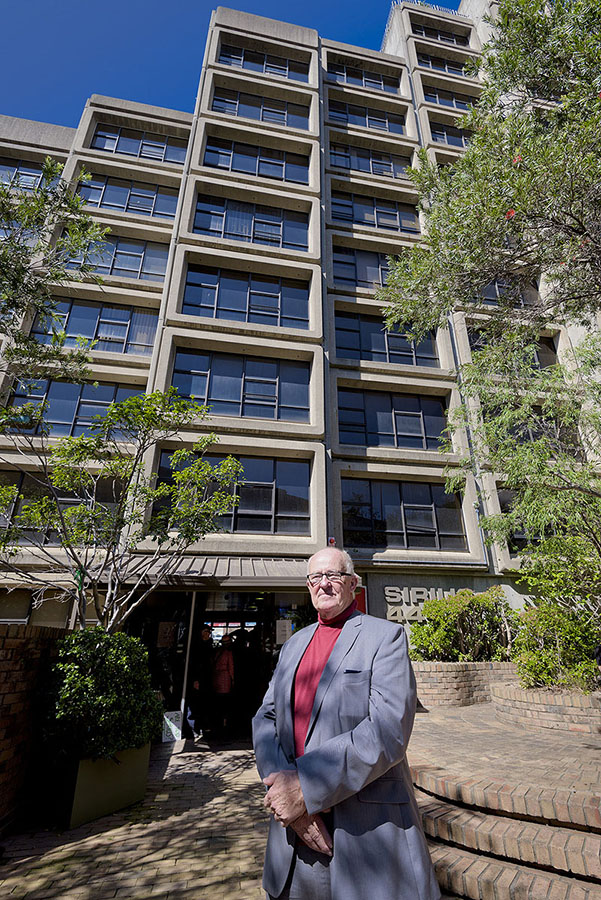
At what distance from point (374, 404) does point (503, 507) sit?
17.9 feet

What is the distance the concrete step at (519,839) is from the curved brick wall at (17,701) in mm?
4393

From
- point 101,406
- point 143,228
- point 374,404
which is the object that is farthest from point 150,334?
point 374,404

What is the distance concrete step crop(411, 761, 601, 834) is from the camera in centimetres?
311

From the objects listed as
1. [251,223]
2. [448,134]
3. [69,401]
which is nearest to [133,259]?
[251,223]

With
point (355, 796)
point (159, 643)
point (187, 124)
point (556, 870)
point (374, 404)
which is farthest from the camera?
point (187, 124)

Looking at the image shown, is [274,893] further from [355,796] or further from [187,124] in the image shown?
[187,124]

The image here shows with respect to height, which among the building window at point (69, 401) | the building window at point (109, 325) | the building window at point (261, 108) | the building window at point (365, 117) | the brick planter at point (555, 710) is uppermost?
the building window at point (365, 117)

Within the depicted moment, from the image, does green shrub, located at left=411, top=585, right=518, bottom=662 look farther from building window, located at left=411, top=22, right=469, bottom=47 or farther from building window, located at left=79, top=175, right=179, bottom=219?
building window, located at left=411, top=22, right=469, bottom=47

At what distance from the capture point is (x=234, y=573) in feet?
32.8

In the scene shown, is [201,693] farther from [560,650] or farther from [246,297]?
[246,297]

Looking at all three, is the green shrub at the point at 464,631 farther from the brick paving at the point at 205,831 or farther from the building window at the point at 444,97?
the building window at the point at 444,97

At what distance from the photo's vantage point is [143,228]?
16.5 m

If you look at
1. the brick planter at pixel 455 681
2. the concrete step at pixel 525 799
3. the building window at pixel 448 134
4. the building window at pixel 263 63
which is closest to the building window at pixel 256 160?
the building window at pixel 263 63

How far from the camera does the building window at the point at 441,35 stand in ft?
74.8
